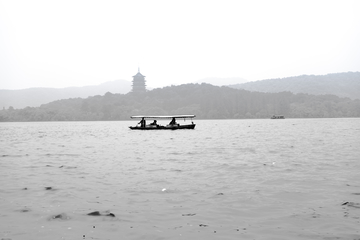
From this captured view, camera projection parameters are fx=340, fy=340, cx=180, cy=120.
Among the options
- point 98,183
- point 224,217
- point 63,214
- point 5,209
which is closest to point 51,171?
point 98,183

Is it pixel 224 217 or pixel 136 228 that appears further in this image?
pixel 224 217

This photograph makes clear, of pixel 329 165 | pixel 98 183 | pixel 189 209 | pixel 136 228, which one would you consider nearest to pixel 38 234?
pixel 136 228

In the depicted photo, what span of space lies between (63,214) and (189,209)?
12.0 ft

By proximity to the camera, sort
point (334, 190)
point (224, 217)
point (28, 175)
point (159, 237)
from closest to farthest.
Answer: point (159, 237), point (224, 217), point (334, 190), point (28, 175)

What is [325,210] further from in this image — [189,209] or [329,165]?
[329,165]

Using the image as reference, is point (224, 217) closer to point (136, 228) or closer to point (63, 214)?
point (136, 228)

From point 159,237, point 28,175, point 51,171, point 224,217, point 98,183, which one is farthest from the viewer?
point 51,171

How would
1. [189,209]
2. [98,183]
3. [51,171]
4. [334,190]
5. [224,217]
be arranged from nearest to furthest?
[224,217]
[189,209]
[334,190]
[98,183]
[51,171]

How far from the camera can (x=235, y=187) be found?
13352mm

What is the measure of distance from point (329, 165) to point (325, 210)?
10.3 m

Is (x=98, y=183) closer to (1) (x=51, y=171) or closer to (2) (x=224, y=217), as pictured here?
(1) (x=51, y=171)

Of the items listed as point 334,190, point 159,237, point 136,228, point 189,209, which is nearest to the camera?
point 159,237

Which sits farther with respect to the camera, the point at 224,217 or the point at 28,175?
the point at 28,175

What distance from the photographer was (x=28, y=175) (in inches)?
677
